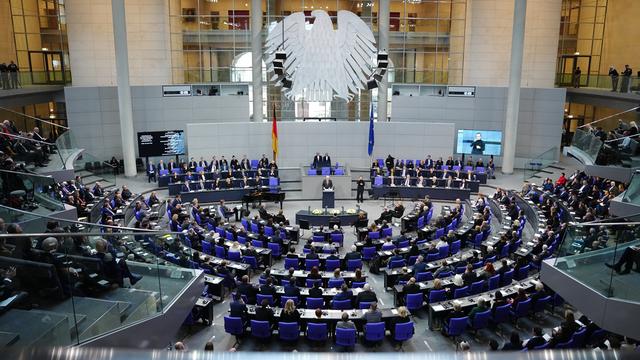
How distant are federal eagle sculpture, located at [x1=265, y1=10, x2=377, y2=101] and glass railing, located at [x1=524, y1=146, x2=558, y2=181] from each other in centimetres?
1056

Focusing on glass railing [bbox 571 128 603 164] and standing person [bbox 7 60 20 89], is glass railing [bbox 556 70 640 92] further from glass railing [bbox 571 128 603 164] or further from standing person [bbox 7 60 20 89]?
standing person [bbox 7 60 20 89]

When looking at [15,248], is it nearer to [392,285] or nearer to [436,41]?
[392,285]

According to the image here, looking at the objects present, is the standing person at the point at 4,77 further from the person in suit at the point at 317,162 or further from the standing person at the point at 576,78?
the standing person at the point at 576,78

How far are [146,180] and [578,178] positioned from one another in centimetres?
2132

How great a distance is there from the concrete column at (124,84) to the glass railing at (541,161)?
21984 mm

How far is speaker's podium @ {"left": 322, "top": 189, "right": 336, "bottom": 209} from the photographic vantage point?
882 inches

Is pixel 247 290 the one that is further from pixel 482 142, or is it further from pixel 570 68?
pixel 570 68

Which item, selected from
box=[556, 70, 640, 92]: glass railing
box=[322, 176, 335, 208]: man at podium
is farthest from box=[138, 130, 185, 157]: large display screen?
box=[556, 70, 640, 92]: glass railing

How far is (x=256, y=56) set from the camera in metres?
28.4

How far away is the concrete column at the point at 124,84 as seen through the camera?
25.4 metres

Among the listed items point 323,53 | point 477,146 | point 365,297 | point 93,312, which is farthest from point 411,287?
point 477,146

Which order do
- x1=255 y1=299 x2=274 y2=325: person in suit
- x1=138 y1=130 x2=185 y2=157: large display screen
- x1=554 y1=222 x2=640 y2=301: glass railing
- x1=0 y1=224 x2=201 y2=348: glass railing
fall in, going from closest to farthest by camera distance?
x1=0 y1=224 x2=201 y2=348: glass railing
x1=554 y1=222 x2=640 y2=301: glass railing
x1=255 y1=299 x2=274 y2=325: person in suit
x1=138 y1=130 x2=185 y2=157: large display screen

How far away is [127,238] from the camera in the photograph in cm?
797

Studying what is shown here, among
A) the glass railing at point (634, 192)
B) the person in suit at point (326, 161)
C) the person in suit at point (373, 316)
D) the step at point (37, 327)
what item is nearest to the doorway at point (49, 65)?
the person in suit at point (326, 161)
